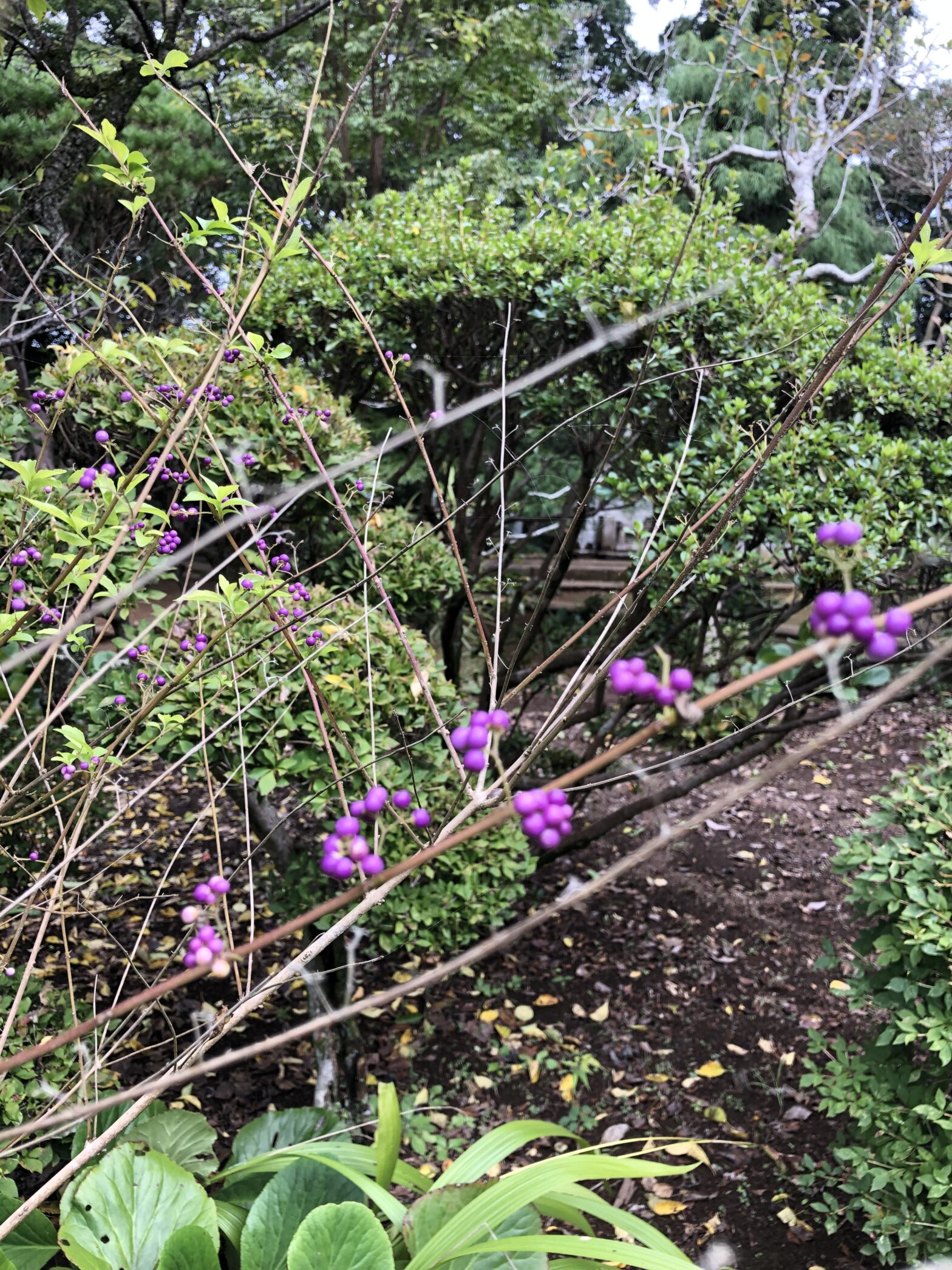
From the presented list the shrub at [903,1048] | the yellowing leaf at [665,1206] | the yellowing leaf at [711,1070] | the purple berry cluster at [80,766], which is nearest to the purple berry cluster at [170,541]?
the purple berry cluster at [80,766]

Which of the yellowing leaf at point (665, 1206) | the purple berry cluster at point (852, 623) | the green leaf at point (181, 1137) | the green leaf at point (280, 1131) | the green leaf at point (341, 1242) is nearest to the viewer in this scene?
the purple berry cluster at point (852, 623)

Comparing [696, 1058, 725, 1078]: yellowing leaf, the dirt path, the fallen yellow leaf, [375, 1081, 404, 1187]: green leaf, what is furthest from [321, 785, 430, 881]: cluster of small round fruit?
[696, 1058, 725, 1078]: yellowing leaf

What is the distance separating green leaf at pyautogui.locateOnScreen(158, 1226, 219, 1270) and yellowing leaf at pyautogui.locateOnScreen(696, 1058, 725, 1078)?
209cm

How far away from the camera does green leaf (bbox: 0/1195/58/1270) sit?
1638 millimetres

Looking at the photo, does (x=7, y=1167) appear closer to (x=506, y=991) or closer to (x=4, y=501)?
(x=4, y=501)

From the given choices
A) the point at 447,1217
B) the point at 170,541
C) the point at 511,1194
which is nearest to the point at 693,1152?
A: the point at 447,1217

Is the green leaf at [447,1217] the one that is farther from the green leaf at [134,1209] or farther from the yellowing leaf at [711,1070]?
the yellowing leaf at [711,1070]

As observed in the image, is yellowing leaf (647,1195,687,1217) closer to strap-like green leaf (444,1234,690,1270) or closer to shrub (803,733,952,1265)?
shrub (803,733,952,1265)

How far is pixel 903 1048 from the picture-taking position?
239cm

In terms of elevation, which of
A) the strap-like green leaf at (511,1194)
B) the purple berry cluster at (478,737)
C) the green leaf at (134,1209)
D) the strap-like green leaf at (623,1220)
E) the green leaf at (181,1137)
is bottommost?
the green leaf at (181,1137)

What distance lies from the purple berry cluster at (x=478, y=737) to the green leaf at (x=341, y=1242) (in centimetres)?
131

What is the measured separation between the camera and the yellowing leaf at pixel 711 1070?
124 inches

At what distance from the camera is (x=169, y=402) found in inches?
62.7

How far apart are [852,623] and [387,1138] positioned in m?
1.80
